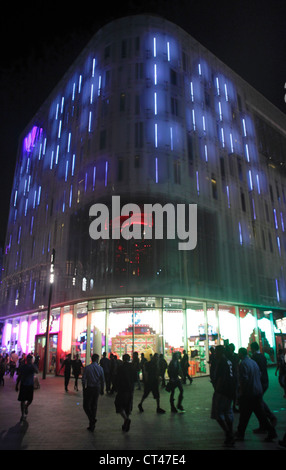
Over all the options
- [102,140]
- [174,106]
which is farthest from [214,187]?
[102,140]

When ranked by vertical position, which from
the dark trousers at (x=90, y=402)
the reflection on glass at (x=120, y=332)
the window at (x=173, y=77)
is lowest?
the dark trousers at (x=90, y=402)

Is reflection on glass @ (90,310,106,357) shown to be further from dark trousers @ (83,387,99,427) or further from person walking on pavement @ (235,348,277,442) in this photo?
person walking on pavement @ (235,348,277,442)

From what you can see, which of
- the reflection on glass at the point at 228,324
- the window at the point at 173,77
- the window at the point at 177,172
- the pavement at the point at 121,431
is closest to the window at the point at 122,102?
the window at the point at 173,77

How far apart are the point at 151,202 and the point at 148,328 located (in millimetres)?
8470

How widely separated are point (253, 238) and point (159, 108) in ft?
45.3

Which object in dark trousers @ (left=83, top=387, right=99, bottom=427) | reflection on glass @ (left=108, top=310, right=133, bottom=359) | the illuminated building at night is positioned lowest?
dark trousers @ (left=83, top=387, right=99, bottom=427)

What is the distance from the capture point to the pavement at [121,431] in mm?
6711

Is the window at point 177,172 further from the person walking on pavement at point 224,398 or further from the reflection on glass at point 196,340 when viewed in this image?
the person walking on pavement at point 224,398

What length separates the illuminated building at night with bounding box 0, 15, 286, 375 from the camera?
73.4 feet

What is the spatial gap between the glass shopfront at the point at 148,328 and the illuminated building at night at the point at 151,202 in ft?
0.27

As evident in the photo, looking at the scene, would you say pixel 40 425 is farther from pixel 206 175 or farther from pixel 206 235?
pixel 206 175

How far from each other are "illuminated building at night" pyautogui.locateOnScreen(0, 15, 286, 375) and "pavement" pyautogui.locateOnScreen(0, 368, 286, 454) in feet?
33.4

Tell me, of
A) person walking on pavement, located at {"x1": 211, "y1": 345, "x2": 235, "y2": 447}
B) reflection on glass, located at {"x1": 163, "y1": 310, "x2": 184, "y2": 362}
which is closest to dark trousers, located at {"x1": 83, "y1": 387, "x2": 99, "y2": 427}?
person walking on pavement, located at {"x1": 211, "y1": 345, "x2": 235, "y2": 447}

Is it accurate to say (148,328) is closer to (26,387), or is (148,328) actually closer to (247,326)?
(247,326)
